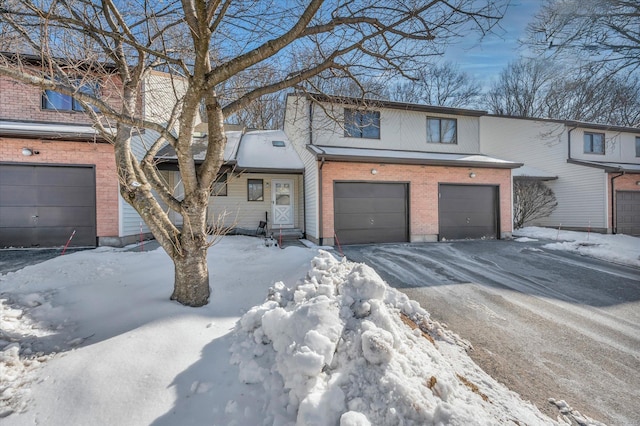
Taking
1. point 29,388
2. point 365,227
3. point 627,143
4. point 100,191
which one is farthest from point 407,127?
point 627,143

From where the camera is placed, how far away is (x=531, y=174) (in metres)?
12.8

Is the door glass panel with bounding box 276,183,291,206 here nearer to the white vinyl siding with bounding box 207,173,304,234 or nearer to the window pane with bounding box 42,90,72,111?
the white vinyl siding with bounding box 207,173,304,234

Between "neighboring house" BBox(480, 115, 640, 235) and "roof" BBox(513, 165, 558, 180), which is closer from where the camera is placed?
"neighboring house" BBox(480, 115, 640, 235)

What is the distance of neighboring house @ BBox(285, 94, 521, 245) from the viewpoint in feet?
28.4

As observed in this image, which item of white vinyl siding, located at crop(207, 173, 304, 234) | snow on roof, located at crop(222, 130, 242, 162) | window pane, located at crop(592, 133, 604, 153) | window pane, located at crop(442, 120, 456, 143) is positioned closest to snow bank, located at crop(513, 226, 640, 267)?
window pane, located at crop(442, 120, 456, 143)

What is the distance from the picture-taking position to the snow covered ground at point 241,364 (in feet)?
5.79

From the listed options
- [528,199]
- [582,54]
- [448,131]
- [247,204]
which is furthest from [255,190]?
[528,199]

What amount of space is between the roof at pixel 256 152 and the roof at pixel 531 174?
10.5 m

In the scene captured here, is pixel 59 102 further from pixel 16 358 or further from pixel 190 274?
pixel 16 358

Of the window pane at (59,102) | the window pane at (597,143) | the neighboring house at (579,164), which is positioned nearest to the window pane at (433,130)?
the neighboring house at (579,164)

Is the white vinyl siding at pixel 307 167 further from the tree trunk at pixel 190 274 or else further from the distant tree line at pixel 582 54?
the tree trunk at pixel 190 274

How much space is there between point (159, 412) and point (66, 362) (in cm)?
117

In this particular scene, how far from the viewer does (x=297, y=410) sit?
1802mm

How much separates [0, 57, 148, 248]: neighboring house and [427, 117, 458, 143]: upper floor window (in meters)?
11.8
